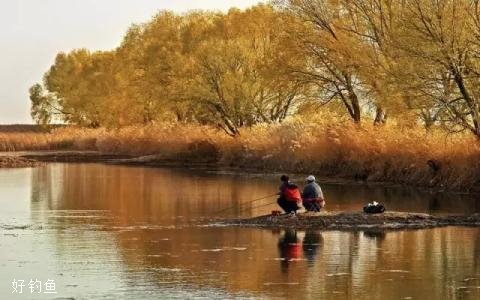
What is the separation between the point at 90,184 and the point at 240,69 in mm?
22568

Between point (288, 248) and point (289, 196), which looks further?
point (289, 196)

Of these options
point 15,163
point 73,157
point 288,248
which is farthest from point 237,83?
point 288,248

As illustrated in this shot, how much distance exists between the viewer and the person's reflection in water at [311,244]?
20859 mm

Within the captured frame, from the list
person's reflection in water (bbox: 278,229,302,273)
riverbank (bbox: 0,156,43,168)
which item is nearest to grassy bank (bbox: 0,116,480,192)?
riverbank (bbox: 0,156,43,168)

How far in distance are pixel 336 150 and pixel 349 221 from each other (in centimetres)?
2194

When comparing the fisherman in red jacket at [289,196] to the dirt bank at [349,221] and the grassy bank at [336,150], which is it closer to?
the dirt bank at [349,221]

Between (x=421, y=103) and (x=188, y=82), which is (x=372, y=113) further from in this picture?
(x=188, y=82)

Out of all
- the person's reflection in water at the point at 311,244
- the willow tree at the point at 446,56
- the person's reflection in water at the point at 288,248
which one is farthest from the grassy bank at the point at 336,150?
the person's reflection in water at the point at 288,248

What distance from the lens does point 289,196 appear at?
2594cm

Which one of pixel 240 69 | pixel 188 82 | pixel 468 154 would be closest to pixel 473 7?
pixel 468 154

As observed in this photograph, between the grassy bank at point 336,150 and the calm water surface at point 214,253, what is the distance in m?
3.46

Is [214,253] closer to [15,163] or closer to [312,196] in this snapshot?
[312,196]

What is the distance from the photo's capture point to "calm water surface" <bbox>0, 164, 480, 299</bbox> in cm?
1734

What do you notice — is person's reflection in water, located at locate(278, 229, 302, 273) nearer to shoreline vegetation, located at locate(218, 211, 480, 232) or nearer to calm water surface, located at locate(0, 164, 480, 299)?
calm water surface, located at locate(0, 164, 480, 299)
